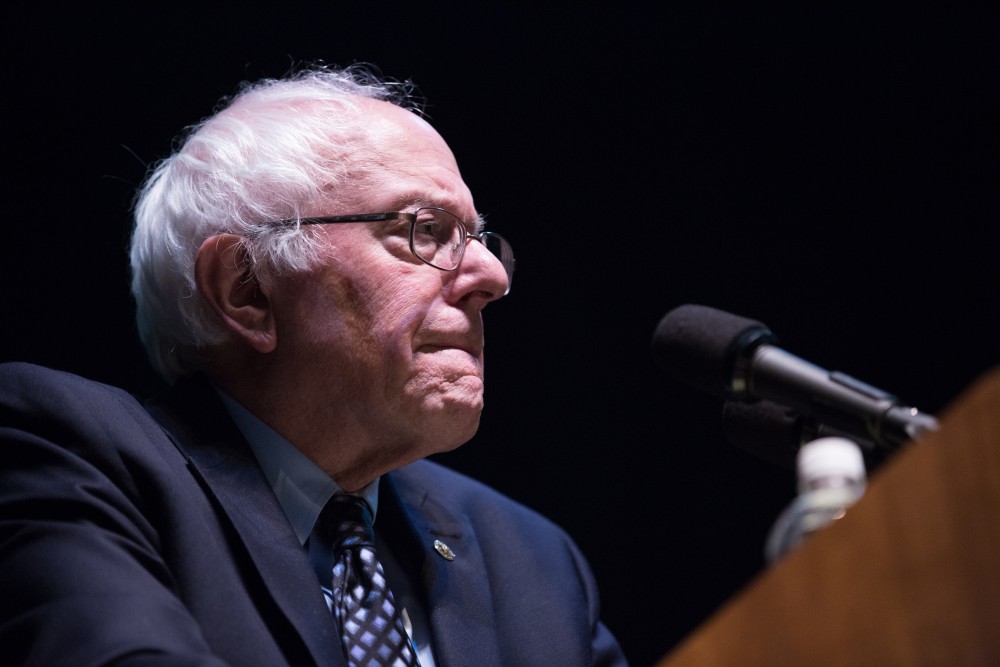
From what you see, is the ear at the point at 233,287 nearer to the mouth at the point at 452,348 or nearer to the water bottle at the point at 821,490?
the mouth at the point at 452,348

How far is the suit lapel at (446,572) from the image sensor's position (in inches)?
80.4

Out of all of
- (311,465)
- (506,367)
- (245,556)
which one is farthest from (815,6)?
(245,556)

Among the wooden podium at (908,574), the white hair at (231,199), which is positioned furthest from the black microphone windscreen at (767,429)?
the white hair at (231,199)

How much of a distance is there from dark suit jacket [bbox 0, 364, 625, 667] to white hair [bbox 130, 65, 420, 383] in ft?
0.76

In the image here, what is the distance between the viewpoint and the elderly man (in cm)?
173

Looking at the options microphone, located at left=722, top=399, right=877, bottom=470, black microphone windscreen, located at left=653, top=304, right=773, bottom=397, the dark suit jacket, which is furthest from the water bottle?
the dark suit jacket

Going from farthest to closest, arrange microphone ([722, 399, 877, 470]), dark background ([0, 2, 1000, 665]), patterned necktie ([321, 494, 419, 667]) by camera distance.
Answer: dark background ([0, 2, 1000, 665]) < patterned necktie ([321, 494, 419, 667]) < microphone ([722, 399, 877, 470])

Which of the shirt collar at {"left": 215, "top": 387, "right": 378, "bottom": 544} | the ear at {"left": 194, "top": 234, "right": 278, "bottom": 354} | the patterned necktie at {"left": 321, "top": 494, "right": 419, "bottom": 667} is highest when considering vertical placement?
the ear at {"left": 194, "top": 234, "right": 278, "bottom": 354}

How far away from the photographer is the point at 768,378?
1.40m

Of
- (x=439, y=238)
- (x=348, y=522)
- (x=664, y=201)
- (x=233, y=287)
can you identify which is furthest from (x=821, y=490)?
(x=664, y=201)

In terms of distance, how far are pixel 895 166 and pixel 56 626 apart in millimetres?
2492

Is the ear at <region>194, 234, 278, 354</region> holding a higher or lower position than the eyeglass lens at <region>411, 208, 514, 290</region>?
lower

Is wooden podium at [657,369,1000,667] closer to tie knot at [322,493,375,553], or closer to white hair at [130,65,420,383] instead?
tie knot at [322,493,375,553]

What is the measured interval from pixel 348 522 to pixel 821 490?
1.13 metres
